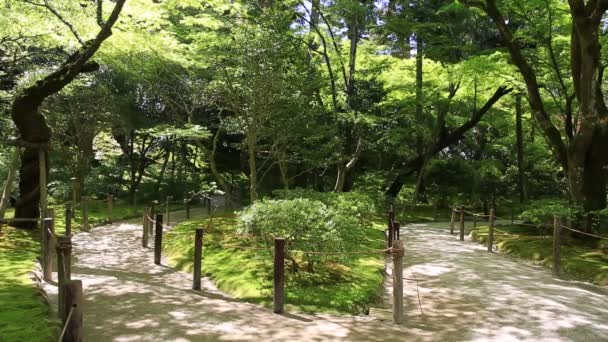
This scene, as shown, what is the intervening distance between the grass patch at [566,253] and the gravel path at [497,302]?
1.75 ft

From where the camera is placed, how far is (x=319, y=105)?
16516 mm

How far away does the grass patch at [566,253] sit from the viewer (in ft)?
31.9

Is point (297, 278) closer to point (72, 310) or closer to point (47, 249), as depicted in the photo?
point (47, 249)

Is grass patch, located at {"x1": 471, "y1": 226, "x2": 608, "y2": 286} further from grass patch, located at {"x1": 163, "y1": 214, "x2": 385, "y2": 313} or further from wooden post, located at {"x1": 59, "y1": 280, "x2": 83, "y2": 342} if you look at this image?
wooden post, located at {"x1": 59, "y1": 280, "x2": 83, "y2": 342}

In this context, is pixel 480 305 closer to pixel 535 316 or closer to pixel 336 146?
pixel 535 316

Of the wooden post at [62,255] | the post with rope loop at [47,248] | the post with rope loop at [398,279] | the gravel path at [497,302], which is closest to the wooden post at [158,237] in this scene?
the post with rope loop at [47,248]

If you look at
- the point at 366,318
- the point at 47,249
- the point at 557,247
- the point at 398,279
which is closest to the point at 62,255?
the point at 47,249

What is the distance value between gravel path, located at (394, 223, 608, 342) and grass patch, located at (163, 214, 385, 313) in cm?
73

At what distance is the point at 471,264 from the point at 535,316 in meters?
3.84

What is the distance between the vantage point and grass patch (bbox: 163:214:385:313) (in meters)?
6.84

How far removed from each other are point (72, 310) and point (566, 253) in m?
11.1

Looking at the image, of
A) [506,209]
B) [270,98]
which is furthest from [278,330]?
[506,209]

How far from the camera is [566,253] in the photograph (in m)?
11.3

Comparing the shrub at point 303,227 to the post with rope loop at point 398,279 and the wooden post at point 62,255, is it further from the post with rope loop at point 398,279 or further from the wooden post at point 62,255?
the wooden post at point 62,255
